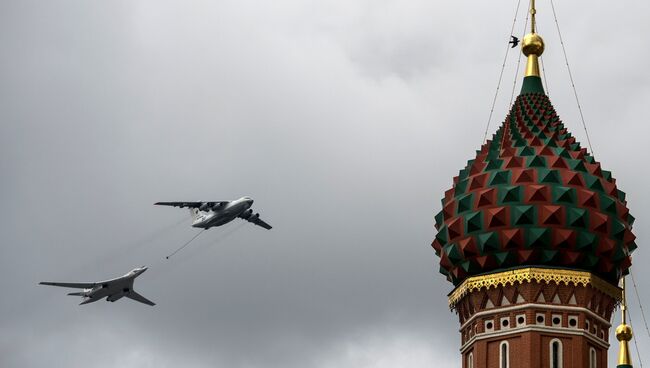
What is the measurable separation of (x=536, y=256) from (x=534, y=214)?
1831 millimetres

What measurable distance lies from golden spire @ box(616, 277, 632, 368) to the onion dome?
8.60 m

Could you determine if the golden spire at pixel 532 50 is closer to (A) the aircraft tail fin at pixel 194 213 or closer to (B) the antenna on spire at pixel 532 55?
(B) the antenna on spire at pixel 532 55

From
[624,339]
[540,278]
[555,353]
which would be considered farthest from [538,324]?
[624,339]

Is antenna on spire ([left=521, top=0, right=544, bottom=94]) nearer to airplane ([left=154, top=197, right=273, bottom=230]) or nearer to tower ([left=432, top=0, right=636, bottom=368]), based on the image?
tower ([left=432, top=0, right=636, bottom=368])

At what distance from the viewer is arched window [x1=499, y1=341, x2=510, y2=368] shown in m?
87.9

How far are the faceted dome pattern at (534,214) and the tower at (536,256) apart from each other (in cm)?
4

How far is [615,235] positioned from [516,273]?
4.86 meters

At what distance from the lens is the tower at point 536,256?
87.9 metres

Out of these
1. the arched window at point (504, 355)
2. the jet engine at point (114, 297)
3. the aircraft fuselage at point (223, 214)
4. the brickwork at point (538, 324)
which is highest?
the aircraft fuselage at point (223, 214)

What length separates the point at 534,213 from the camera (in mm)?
88375

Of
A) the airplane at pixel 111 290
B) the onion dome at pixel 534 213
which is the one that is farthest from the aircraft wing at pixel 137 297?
the onion dome at pixel 534 213

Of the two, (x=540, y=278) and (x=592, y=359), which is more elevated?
(x=540, y=278)

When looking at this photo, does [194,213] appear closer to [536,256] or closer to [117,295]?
[117,295]

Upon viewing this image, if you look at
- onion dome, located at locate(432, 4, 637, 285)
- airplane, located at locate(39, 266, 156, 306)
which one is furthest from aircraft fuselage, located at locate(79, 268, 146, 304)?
onion dome, located at locate(432, 4, 637, 285)
